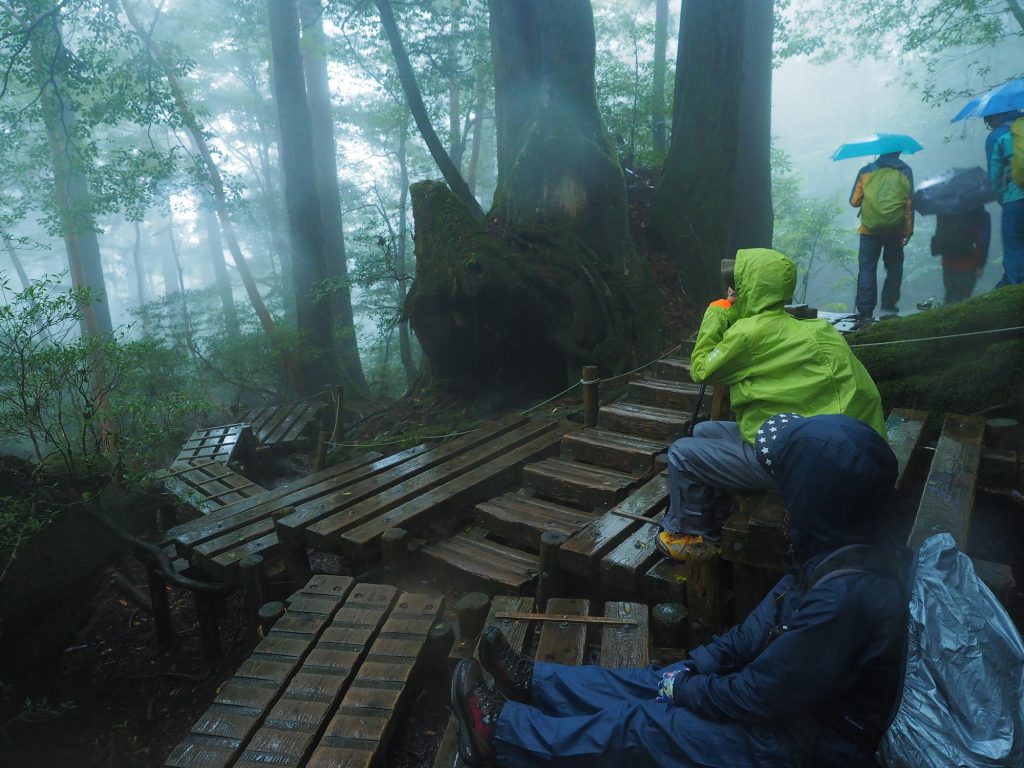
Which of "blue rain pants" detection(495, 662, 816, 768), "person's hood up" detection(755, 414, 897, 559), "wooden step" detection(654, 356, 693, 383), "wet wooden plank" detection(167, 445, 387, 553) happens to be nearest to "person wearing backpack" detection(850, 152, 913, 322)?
"wooden step" detection(654, 356, 693, 383)

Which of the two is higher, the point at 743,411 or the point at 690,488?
the point at 743,411

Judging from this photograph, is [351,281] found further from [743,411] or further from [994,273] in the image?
[994,273]

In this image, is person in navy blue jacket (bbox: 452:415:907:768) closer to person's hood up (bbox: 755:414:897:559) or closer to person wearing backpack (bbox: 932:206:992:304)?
person's hood up (bbox: 755:414:897:559)

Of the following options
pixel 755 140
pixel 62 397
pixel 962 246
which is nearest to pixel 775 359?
pixel 62 397

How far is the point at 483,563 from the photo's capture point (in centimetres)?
404

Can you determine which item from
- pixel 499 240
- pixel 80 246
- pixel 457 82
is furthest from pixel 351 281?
pixel 80 246

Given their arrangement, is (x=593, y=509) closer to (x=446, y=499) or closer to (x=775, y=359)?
(x=446, y=499)

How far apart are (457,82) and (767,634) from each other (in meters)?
13.2

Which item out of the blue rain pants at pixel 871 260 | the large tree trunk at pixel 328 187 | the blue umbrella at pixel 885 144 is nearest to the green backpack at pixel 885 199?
the blue rain pants at pixel 871 260

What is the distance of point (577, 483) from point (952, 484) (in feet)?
7.64

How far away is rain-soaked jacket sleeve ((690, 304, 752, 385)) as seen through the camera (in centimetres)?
313

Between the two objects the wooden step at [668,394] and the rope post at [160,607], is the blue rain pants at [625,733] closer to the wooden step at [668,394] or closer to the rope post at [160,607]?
the wooden step at [668,394]

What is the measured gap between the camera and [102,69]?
27.7 ft

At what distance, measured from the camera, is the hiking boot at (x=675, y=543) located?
11.1 feet
